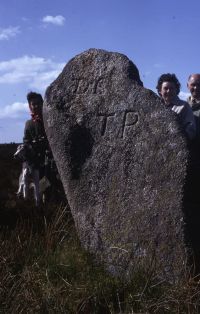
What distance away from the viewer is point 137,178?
5801mm

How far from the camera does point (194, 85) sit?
6.93 m

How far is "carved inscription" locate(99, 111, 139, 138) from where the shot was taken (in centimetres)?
590

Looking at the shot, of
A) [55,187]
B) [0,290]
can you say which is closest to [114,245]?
[0,290]

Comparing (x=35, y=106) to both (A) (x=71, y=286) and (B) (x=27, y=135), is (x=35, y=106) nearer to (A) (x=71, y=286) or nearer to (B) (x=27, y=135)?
(B) (x=27, y=135)

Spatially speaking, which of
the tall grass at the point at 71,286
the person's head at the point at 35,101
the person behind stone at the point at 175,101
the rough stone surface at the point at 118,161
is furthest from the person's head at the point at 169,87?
the person's head at the point at 35,101

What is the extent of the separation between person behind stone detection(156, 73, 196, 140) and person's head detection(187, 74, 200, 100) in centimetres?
30

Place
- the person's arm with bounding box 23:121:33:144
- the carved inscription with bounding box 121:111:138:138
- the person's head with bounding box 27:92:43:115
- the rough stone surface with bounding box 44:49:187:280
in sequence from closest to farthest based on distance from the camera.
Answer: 1. the rough stone surface with bounding box 44:49:187:280
2. the carved inscription with bounding box 121:111:138:138
3. the person's head with bounding box 27:92:43:115
4. the person's arm with bounding box 23:121:33:144

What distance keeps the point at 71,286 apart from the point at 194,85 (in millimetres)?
2669

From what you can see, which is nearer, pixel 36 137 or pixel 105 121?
pixel 105 121

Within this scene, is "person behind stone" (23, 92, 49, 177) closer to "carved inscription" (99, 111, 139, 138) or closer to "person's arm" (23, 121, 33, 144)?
"person's arm" (23, 121, 33, 144)

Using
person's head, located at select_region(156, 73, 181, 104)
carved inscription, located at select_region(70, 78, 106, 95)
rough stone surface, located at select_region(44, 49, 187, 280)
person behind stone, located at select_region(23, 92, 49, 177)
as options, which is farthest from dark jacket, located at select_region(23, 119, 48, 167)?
person's head, located at select_region(156, 73, 181, 104)

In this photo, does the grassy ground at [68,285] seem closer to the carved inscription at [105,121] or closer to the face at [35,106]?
the carved inscription at [105,121]

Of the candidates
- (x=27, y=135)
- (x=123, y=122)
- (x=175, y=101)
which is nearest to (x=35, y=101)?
(x=27, y=135)

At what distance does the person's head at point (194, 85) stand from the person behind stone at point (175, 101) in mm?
301
